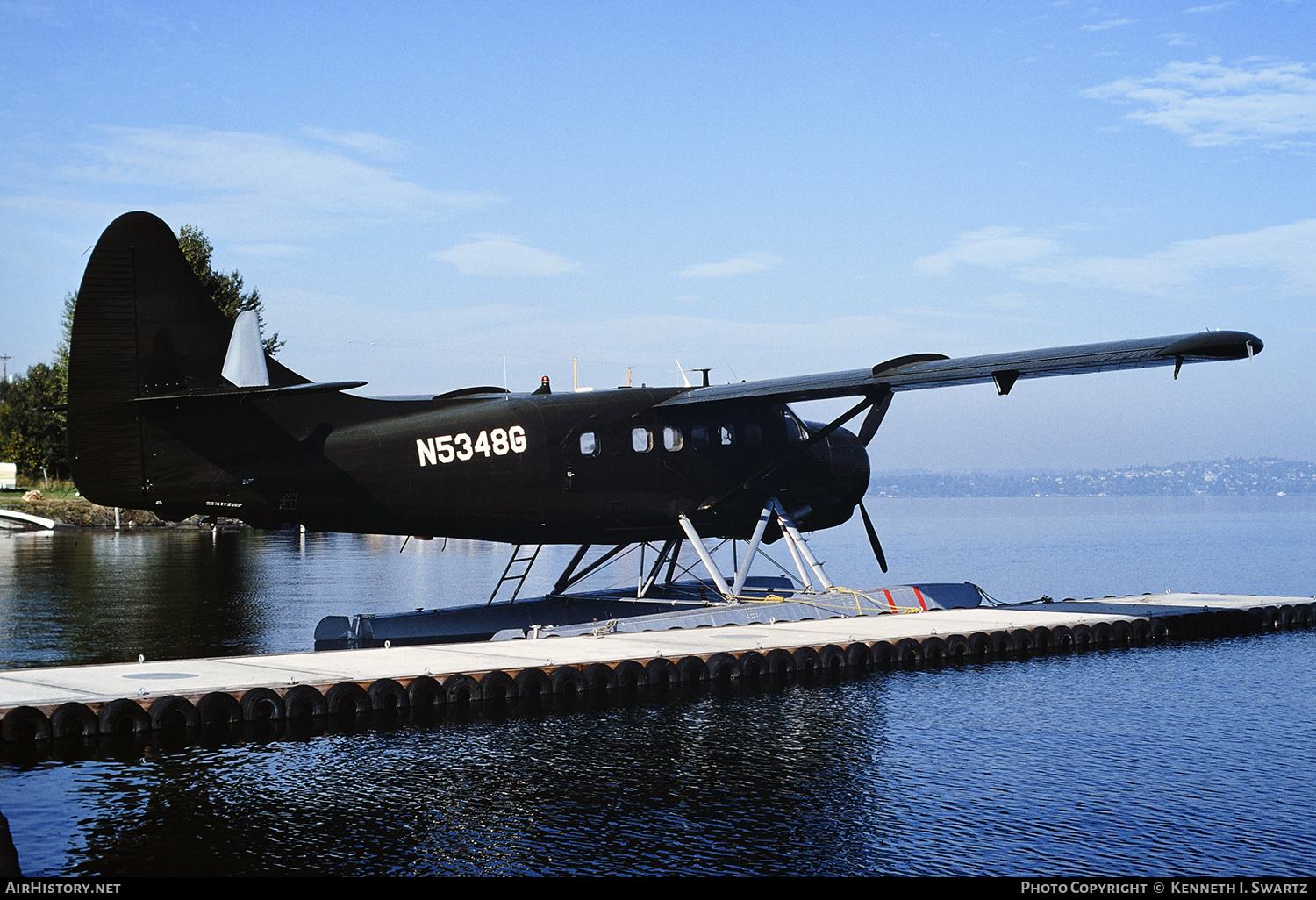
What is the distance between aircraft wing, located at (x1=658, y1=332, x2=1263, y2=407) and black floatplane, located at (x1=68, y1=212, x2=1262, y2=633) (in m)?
0.04

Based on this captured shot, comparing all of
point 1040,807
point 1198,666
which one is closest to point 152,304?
point 1040,807

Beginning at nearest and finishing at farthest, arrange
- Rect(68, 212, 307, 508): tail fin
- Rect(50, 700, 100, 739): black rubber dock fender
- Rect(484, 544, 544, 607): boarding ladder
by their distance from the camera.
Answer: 1. Rect(50, 700, 100, 739): black rubber dock fender
2. Rect(68, 212, 307, 508): tail fin
3. Rect(484, 544, 544, 607): boarding ladder

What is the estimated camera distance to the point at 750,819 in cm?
1166

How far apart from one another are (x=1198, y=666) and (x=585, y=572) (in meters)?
11.6

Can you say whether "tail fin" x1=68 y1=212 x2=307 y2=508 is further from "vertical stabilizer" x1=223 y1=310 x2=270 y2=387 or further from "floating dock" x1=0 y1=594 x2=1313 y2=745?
"floating dock" x1=0 y1=594 x2=1313 y2=745

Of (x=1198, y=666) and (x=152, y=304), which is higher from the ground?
(x=152, y=304)

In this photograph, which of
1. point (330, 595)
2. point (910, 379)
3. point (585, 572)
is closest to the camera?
point (910, 379)

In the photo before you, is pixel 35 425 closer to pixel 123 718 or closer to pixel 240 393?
pixel 240 393

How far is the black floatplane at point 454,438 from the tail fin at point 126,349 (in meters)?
0.03

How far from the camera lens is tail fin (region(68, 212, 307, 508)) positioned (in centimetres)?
1761

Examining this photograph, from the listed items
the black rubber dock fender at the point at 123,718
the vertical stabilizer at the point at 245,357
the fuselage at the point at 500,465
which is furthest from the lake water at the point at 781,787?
the vertical stabilizer at the point at 245,357

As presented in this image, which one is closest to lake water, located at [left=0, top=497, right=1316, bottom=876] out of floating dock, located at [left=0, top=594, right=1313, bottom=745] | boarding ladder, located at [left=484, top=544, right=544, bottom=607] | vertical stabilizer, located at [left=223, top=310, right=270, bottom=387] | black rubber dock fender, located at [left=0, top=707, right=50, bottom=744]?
floating dock, located at [left=0, top=594, right=1313, bottom=745]

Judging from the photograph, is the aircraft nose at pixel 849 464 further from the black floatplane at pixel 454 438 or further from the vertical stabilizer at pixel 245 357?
the vertical stabilizer at pixel 245 357

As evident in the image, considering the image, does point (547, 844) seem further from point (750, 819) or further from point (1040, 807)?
point (1040, 807)
